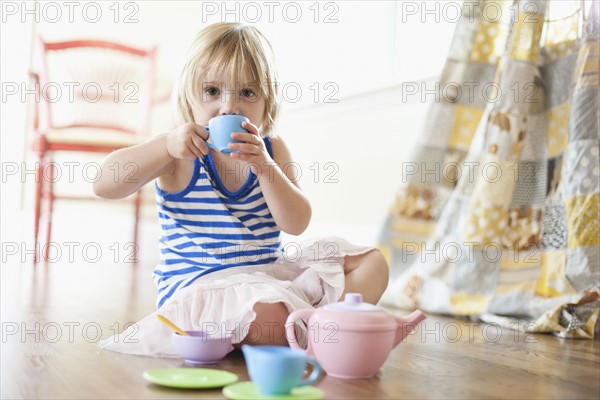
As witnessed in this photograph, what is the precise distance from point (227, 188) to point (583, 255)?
0.76 m

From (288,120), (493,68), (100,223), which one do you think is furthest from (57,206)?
(493,68)

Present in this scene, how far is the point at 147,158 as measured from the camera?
1.23 m

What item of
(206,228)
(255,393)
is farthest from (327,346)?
(206,228)

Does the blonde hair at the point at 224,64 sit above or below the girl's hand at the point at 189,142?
above

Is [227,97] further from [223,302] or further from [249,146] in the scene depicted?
[223,302]

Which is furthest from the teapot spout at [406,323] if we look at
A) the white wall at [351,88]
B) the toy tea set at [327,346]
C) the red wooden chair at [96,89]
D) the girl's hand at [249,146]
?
the red wooden chair at [96,89]

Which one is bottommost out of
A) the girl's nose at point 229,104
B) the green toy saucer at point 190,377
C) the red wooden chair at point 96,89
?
the green toy saucer at point 190,377

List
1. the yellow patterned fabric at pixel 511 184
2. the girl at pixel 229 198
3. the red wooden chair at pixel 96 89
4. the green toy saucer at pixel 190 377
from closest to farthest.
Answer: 1. the green toy saucer at pixel 190 377
2. the girl at pixel 229 198
3. the yellow patterned fabric at pixel 511 184
4. the red wooden chair at pixel 96 89

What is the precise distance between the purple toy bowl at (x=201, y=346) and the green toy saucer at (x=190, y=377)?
0.18 feet

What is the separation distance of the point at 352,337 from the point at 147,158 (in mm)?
498

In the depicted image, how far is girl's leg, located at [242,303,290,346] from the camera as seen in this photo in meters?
1.11

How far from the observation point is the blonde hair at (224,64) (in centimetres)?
130

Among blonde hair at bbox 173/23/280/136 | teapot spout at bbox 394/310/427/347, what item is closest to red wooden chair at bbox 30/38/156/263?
blonde hair at bbox 173/23/280/136

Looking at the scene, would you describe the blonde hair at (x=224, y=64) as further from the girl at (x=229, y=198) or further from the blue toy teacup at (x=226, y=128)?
the blue toy teacup at (x=226, y=128)
